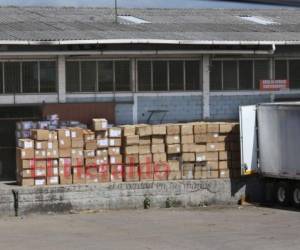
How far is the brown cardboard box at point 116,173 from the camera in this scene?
2031 cm

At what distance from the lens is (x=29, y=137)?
19.9 metres

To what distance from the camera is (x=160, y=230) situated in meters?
16.0

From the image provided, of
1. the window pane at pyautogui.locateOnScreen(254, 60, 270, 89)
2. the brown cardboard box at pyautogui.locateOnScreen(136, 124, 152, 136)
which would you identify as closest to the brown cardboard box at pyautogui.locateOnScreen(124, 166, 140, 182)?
the brown cardboard box at pyautogui.locateOnScreen(136, 124, 152, 136)

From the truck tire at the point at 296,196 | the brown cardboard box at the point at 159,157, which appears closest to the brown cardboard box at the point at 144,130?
the brown cardboard box at the point at 159,157

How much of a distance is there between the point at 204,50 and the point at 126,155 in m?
4.01

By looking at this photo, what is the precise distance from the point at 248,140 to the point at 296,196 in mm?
2062

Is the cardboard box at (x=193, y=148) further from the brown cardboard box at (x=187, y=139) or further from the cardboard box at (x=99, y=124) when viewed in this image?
the cardboard box at (x=99, y=124)

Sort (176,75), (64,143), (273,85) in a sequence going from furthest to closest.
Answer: (273,85) → (176,75) → (64,143)

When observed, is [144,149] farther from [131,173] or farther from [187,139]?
[187,139]

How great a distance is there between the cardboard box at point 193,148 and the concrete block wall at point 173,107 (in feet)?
4.13

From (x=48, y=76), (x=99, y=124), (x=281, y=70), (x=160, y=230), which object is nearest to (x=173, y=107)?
(x=99, y=124)

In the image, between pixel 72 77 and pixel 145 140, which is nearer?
pixel 145 140

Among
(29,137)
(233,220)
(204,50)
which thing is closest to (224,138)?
(204,50)

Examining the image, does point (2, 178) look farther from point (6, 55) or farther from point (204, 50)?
point (204, 50)
